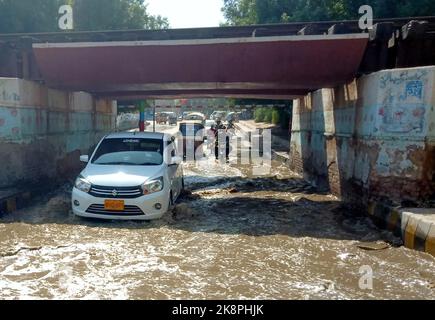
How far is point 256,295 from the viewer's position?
15.0ft

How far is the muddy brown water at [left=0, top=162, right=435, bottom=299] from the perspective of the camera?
15.4 feet

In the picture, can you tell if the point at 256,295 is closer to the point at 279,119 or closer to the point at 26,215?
the point at 26,215

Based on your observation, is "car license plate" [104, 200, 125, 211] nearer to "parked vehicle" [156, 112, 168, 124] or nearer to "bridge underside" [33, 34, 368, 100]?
"bridge underside" [33, 34, 368, 100]

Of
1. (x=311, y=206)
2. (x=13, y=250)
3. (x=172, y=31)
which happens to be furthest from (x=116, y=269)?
(x=172, y=31)

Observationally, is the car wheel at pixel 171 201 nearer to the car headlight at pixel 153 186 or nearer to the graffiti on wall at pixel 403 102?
the car headlight at pixel 153 186

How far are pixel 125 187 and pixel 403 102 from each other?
5.63m

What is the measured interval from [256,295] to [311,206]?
18.6 feet

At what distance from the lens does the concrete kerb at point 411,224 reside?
602 cm

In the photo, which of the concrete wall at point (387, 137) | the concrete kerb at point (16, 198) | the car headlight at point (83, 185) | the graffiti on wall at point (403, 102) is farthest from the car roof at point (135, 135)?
the graffiti on wall at point (403, 102)

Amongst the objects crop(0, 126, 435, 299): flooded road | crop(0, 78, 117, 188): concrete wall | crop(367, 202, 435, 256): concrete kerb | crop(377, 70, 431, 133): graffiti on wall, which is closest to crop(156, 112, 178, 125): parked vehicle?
crop(0, 78, 117, 188): concrete wall

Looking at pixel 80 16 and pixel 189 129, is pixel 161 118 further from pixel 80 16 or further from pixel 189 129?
pixel 189 129

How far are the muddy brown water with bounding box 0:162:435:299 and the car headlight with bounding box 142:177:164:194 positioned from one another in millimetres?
629

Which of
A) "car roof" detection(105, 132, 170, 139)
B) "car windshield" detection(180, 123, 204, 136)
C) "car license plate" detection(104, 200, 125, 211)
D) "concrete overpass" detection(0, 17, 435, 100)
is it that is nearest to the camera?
"car license plate" detection(104, 200, 125, 211)

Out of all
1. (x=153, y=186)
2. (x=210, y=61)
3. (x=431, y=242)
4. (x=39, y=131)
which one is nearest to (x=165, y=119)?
(x=39, y=131)
